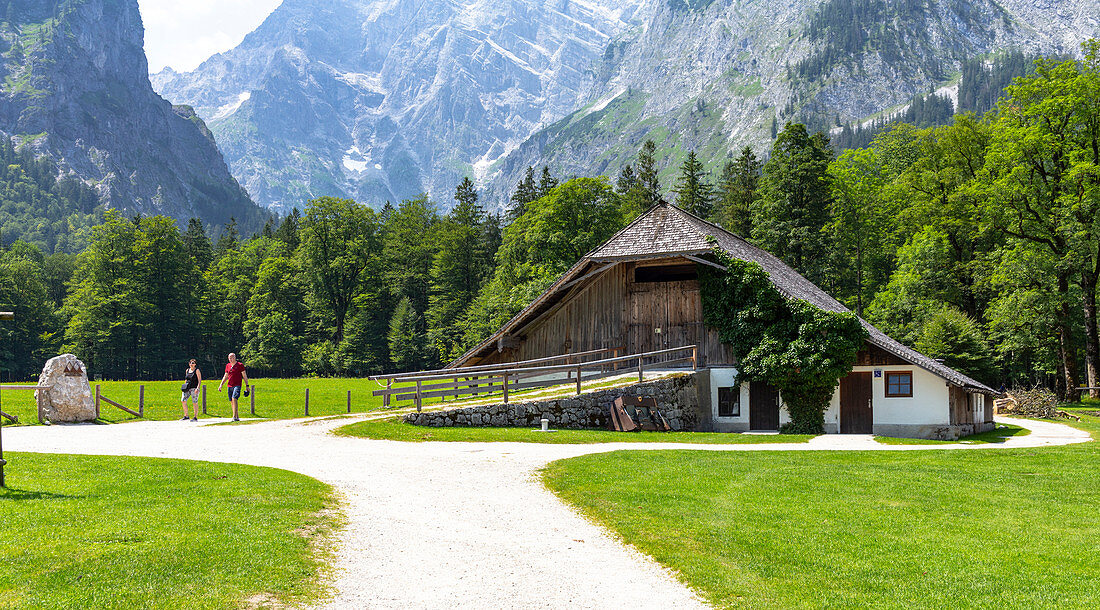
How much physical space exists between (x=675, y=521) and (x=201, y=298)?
83.8 m

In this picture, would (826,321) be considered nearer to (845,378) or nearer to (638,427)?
(845,378)

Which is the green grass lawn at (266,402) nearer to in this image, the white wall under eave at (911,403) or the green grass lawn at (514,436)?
the green grass lawn at (514,436)

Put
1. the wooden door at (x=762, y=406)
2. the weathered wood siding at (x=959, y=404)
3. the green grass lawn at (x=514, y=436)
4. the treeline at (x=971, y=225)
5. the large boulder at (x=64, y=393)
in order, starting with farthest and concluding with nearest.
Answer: the treeline at (x=971, y=225) → the wooden door at (x=762, y=406) → the weathered wood siding at (x=959, y=404) → the large boulder at (x=64, y=393) → the green grass lawn at (x=514, y=436)

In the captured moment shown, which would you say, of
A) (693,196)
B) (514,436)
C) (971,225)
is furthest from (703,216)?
(514,436)

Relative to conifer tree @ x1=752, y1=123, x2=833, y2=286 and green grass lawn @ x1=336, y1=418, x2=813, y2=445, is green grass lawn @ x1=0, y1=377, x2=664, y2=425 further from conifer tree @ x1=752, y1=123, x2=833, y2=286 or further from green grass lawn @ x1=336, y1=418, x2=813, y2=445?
conifer tree @ x1=752, y1=123, x2=833, y2=286

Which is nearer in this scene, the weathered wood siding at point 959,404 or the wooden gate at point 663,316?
the weathered wood siding at point 959,404

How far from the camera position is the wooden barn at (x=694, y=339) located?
2716cm

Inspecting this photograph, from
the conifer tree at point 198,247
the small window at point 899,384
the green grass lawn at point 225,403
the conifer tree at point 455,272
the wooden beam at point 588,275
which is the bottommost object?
the green grass lawn at point 225,403

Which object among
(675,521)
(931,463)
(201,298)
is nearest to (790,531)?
(675,521)

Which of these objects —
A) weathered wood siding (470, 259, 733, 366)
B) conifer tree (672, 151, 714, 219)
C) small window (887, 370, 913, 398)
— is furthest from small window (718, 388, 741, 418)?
conifer tree (672, 151, 714, 219)

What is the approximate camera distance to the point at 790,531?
32.9ft

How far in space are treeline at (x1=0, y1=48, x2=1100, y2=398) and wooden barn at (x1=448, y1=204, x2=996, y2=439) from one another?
1385 cm

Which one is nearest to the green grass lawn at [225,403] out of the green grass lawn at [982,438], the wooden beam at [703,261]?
the wooden beam at [703,261]

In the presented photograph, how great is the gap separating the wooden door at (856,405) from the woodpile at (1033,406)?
13.2 m
